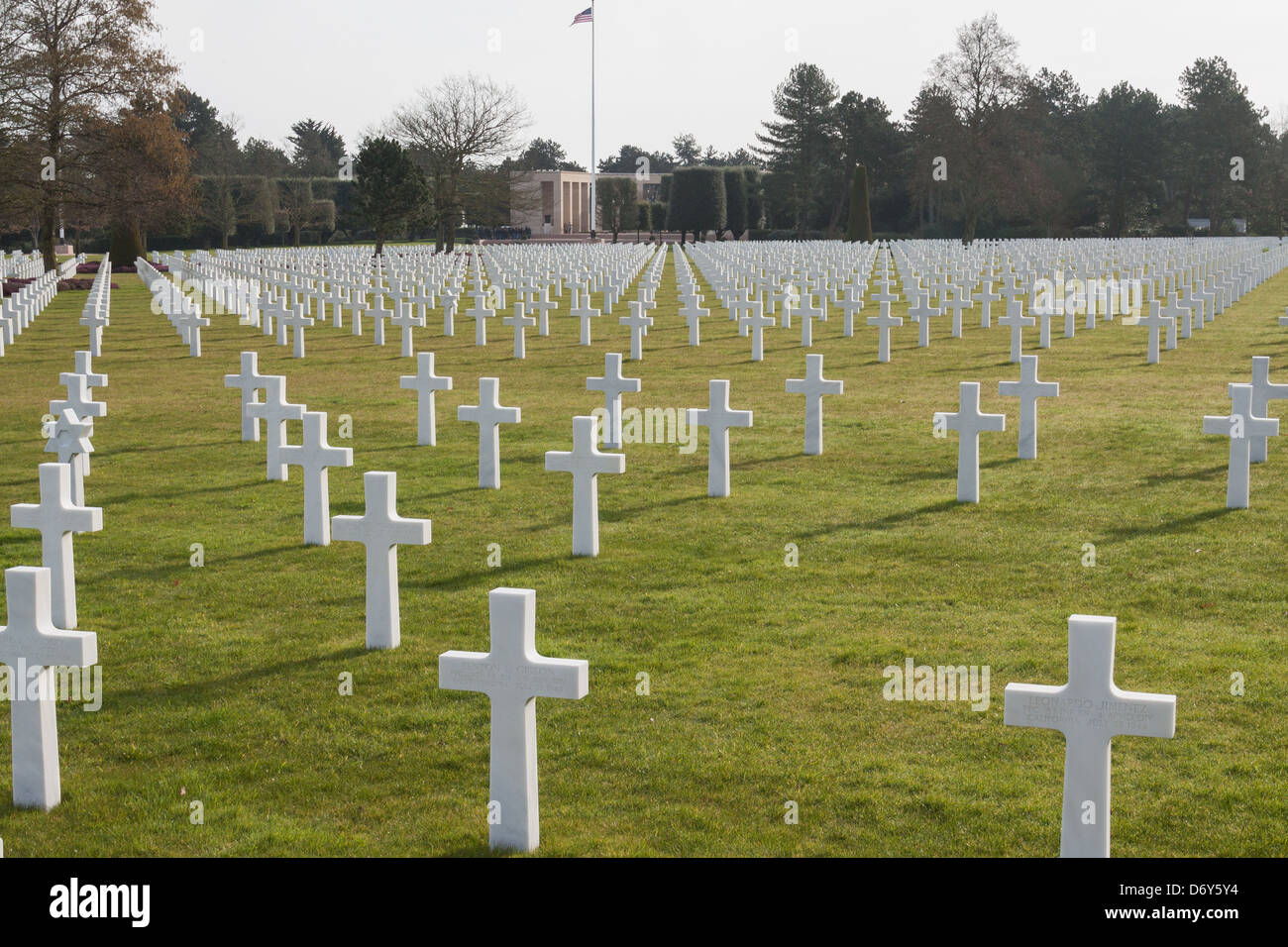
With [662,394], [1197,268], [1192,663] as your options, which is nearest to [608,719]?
[1192,663]

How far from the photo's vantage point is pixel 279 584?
7594 mm

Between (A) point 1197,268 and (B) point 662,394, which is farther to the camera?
(A) point 1197,268

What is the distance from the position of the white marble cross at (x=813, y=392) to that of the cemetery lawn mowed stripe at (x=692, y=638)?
19 centimetres

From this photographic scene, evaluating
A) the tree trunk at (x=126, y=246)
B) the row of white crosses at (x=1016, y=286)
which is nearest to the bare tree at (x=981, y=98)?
the row of white crosses at (x=1016, y=286)

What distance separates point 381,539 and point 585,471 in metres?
2.06

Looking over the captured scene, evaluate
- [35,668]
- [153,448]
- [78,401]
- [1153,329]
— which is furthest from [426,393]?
[1153,329]

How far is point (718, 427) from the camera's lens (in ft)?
32.4

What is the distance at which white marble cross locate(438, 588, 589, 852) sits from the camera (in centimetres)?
416

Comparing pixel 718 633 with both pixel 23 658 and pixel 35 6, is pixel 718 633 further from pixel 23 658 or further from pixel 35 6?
pixel 35 6

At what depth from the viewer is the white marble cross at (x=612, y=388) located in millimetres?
11203

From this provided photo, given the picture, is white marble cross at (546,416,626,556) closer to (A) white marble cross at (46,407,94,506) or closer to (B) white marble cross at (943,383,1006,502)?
(B) white marble cross at (943,383,1006,502)

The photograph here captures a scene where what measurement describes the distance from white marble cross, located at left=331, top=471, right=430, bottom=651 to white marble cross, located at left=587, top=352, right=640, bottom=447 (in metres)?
4.74

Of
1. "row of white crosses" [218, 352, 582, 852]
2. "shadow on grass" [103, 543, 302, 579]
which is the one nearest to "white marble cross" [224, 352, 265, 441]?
"row of white crosses" [218, 352, 582, 852]
